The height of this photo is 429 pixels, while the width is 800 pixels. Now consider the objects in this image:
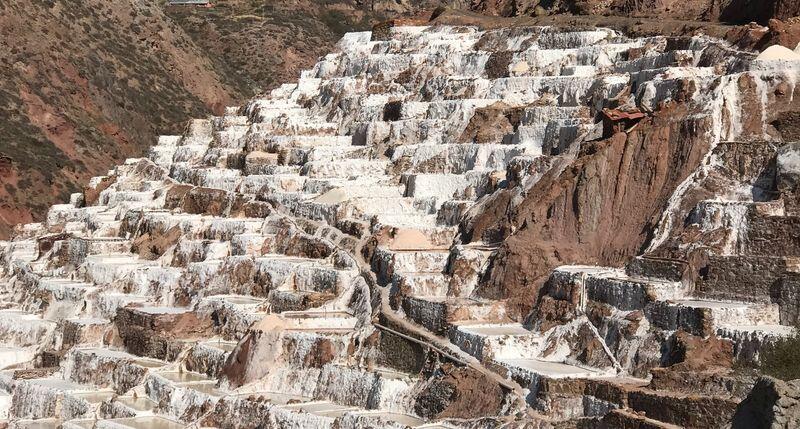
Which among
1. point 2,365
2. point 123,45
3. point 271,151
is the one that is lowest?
point 2,365

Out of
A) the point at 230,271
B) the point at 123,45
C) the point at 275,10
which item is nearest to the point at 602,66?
the point at 230,271

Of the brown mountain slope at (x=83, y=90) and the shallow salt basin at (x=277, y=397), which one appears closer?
the shallow salt basin at (x=277, y=397)

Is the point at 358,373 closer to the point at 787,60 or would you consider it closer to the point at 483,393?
the point at 483,393

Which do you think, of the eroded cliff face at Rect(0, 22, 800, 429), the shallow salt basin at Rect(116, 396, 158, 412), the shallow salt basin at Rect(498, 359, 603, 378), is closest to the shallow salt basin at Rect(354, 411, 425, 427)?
the eroded cliff face at Rect(0, 22, 800, 429)

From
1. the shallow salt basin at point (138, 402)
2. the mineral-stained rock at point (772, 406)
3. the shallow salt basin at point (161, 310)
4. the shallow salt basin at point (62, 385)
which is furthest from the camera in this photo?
the shallow salt basin at point (161, 310)

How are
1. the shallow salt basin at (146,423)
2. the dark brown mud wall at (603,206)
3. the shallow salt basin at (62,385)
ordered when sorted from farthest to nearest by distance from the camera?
1. the shallow salt basin at (62,385)
2. the shallow salt basin at (146,423)
3. the dark brown mud wall at (603,206)

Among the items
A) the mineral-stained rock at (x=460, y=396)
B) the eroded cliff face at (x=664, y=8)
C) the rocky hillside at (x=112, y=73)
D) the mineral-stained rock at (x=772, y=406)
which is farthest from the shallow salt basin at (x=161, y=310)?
the mineral-stained rock at (x=772, y=406)

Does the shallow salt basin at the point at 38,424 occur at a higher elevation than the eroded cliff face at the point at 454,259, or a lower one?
lower

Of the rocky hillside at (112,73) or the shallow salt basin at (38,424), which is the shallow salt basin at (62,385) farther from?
the rocky hillside at (112,73)

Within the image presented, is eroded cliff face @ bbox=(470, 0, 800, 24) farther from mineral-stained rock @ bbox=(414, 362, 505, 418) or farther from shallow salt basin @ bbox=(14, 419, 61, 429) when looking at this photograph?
shallow salt basin @ bbox=(14, 419, 61, 429)
